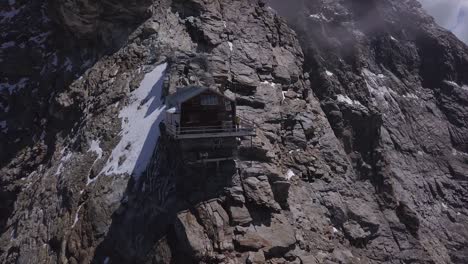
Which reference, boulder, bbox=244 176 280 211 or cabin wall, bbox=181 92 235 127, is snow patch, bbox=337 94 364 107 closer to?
boulder, bbox=244 176 280 211

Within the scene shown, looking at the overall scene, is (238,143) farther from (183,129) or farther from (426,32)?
(426,32)

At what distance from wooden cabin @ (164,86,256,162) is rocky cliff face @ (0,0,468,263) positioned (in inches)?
39.1

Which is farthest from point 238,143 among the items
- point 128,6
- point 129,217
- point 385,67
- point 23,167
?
point 385,67

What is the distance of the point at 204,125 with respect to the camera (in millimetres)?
24984

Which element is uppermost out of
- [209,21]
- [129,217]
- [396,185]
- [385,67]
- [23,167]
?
[209,21]

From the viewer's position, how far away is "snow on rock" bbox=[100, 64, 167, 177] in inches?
1112

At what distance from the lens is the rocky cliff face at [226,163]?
25.0 meters

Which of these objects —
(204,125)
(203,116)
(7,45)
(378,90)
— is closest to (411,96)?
(378,90)

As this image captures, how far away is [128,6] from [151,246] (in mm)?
25039

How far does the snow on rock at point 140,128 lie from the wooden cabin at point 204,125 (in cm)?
358

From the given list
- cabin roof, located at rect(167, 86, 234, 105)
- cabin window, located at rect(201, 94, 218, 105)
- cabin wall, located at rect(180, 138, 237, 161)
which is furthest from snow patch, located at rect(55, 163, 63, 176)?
cabin window, located at rect(201, 94, 218, 105)

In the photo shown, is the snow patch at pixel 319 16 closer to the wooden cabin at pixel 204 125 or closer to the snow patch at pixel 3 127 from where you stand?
the wooden cabin at pixel 204 125

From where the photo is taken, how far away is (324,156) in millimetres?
37406

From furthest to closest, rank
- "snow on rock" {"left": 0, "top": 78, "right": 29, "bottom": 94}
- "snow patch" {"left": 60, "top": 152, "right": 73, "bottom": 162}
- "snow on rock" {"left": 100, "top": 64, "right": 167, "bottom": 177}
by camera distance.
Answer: "snow on rock" {"left": 0, "top": 78, "right": 29, "bottom": 94}, "snow patch" {"left": 60, "top": 152, "right": 73, "bottom": 162}, "snow on rock" {"left": 100, "top": 64, "right": 167, "bottom": 177}
